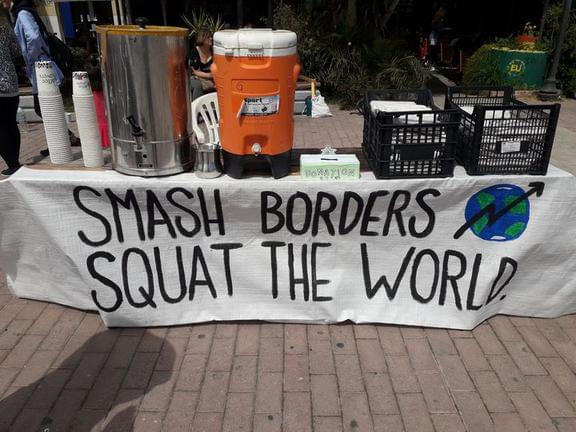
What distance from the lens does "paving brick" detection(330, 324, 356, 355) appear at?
108 inches

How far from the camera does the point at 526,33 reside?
11.0m

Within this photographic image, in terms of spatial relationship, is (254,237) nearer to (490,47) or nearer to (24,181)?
(24,181)

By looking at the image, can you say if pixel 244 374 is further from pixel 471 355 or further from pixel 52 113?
pixel 52 113

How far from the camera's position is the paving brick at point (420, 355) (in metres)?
2.61

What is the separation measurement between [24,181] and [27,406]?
1.17 meters

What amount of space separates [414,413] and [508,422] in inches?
16.8

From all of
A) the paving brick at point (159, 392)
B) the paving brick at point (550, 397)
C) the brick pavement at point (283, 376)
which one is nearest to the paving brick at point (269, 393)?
the brick pavement at point (283, 376)

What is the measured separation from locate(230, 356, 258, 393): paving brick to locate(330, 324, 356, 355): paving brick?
1.52 feet

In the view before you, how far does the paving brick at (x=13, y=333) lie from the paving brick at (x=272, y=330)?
4.67 ft

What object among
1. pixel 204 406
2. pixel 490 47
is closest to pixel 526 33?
pixel 490 47

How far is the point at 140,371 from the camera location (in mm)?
2586

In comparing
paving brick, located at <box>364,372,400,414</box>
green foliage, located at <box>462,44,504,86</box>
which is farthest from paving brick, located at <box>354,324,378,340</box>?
green foliage, located at <box>462,44,504,86</box>

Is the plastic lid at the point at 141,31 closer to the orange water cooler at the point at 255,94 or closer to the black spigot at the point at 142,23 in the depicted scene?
the black spigot at the point at 142,23

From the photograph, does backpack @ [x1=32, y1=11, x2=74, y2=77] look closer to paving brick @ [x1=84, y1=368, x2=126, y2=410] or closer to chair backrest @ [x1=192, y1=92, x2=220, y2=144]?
chair backrest @ [x1=192, y1=92, x2=220, y2=144]
